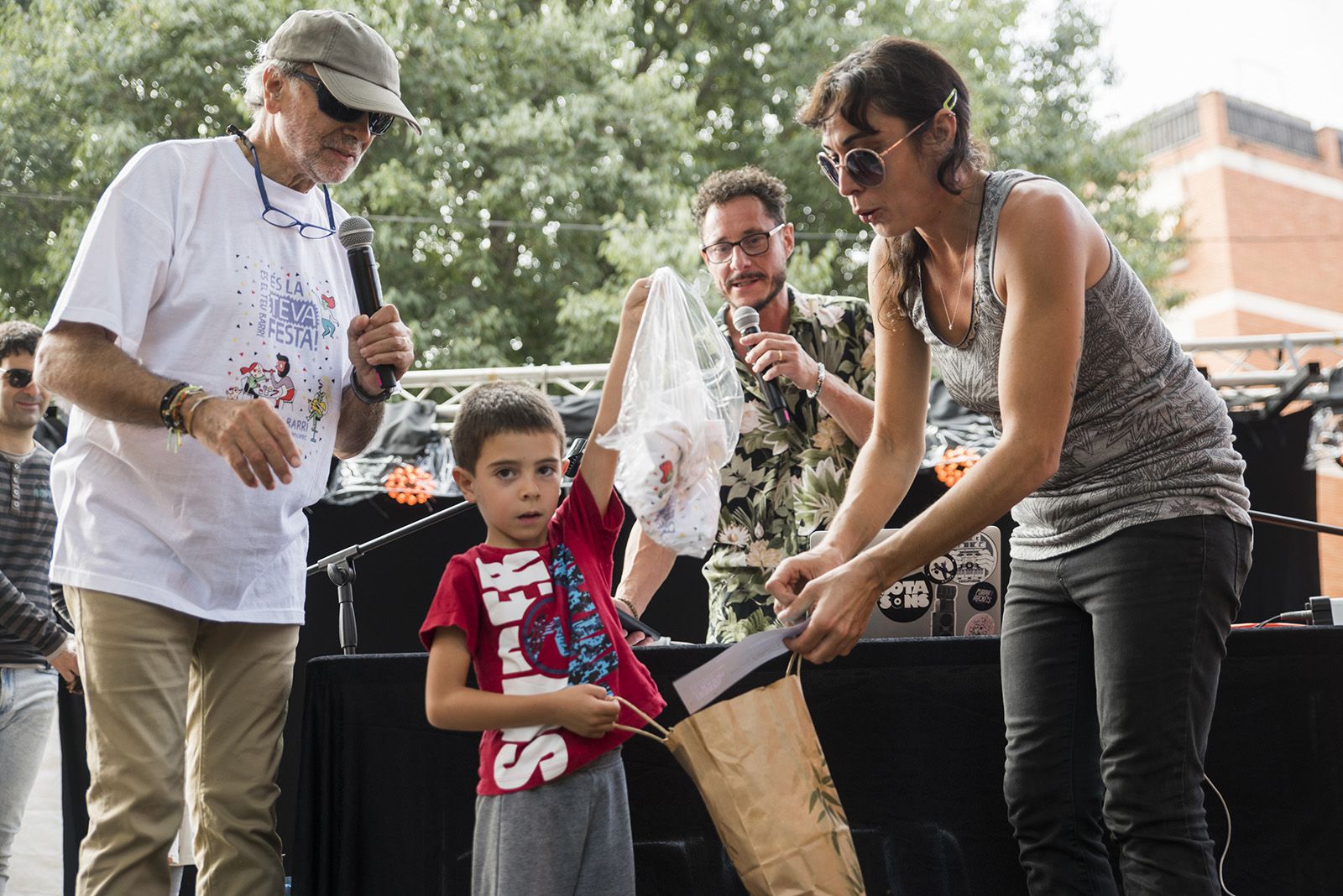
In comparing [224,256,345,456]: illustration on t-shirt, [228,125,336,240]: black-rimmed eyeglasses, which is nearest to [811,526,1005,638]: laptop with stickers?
[224,256,345,456]: illustration on t-shirt

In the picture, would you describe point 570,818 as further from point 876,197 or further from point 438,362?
point 438,362

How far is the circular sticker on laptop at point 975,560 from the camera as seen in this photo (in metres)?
2.27

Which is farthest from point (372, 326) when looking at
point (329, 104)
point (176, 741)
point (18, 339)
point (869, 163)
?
point (18, 339)

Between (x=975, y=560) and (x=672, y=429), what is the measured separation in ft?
2.89

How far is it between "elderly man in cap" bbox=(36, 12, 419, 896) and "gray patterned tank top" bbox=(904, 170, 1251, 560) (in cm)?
111

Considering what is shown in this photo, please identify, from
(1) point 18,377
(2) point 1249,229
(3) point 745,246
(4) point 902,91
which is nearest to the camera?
(4) point 902,91

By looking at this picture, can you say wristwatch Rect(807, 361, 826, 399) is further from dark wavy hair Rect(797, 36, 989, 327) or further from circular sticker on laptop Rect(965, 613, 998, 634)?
dark wavy hair Rect(797, 36, 989, 327)

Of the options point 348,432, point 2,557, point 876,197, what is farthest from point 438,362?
point 876,197

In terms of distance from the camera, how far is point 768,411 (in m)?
2.79

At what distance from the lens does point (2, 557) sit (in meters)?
3.22

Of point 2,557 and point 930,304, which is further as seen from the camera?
point 2,557

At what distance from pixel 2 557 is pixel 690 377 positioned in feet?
7.91

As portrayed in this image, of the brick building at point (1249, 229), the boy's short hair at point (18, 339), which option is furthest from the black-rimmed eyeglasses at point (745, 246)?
the brick building at point (1249, 229)

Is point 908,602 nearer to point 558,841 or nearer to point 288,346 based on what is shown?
point 558,841
